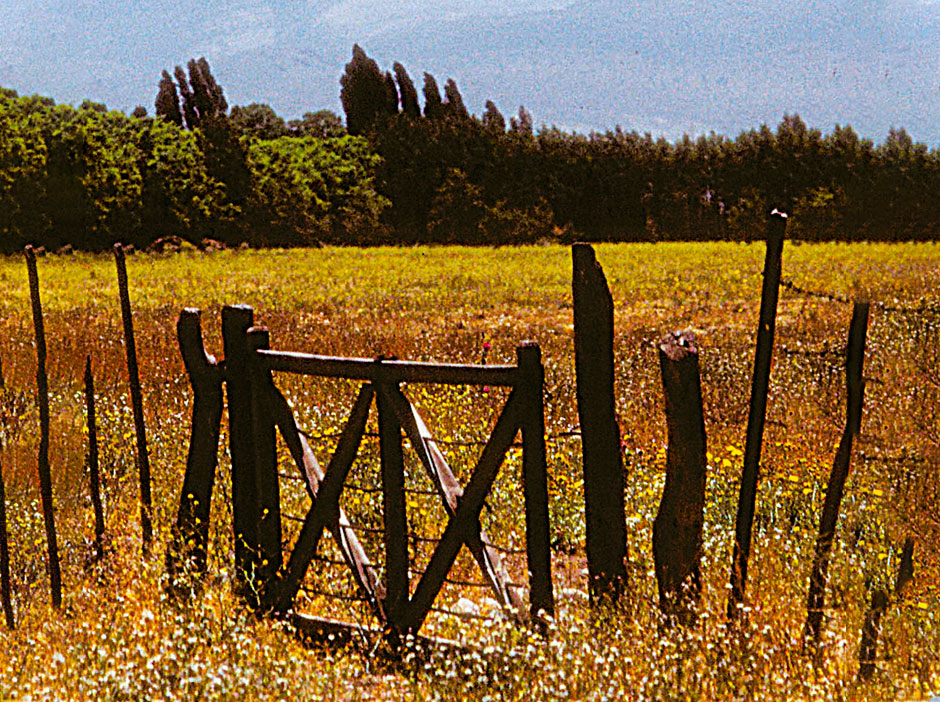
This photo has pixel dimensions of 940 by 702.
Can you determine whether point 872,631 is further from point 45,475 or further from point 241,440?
point 45,475

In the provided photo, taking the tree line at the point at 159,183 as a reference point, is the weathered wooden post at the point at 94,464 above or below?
below

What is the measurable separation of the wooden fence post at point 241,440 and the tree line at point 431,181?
4143 cm

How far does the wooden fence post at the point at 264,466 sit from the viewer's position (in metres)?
5.14

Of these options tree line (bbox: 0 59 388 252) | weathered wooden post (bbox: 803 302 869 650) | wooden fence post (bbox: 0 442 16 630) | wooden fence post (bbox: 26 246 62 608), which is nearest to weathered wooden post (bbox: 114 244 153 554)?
wooden fence post (bbox: 26 246 62 608)

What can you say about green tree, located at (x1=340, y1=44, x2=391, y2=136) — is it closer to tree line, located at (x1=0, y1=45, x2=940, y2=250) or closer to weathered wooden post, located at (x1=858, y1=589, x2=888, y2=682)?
tree line, located at (x1=0, y1=45, x2=940, y2=250)

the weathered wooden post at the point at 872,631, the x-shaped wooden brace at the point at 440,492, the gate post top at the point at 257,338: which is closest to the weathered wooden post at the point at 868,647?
the weathered wooden post at the point at 872,631

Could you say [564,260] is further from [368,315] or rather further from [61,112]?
[61,112]

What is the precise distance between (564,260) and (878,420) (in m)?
28.7

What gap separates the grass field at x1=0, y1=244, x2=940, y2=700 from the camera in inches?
166

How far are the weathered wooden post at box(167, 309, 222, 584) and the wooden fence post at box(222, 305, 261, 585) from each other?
170 millimetres

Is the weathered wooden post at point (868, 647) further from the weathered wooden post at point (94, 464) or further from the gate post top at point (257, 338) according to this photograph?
the weathered wooden post at point (94, 464)

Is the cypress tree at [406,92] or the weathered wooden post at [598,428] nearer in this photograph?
the weathered wooden post at [598,428]

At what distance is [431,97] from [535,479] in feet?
241

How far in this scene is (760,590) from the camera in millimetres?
4852
